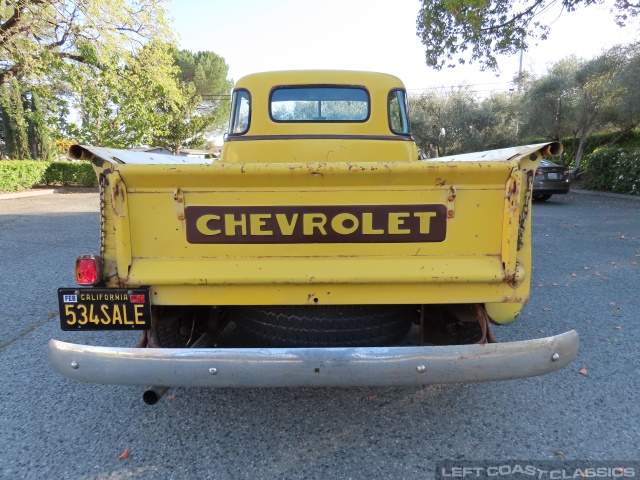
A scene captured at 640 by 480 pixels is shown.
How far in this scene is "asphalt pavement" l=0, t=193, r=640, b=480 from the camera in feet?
7.31

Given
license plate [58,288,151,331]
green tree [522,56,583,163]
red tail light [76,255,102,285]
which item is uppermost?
green tree [522,56,583,163]

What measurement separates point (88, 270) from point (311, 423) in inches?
61.7

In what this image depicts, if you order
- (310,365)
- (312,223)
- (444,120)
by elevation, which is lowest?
(310,365)

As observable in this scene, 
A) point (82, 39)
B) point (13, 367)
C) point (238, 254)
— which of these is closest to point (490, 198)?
point (238, 254)

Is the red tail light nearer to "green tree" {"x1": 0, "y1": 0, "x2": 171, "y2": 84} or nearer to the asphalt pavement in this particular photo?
the asphalt pavement

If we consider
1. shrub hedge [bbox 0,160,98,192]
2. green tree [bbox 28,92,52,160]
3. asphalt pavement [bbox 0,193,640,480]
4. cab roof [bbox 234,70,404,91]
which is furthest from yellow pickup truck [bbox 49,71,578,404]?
green tree [bbox 28,92,52,160]

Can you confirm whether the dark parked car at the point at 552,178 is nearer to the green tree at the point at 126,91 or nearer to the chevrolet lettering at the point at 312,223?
the chevrolet lettering at the point at 312,223

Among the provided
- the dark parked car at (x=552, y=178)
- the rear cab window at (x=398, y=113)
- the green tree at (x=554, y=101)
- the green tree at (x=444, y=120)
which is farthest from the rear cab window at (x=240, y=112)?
the green tree at (x=444, y=120)

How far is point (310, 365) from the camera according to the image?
1919 millimetres

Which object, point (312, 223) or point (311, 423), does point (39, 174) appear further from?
point (312, 223)

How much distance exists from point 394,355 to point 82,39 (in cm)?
1634

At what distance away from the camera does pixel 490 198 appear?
2.16 m

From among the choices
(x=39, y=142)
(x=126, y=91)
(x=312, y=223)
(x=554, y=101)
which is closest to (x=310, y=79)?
(x=312, y=223)

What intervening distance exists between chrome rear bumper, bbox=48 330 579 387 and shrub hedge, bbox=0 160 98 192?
61.1 ft
